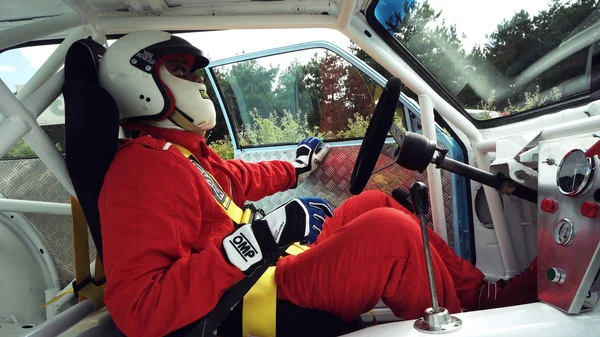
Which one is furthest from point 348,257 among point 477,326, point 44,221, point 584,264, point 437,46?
point 44,221

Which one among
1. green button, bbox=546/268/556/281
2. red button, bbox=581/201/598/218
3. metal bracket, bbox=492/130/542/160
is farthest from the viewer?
metal bracket, bbox=492/130/542/160

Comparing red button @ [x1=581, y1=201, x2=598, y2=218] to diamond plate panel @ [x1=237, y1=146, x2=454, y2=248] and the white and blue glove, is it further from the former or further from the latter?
the white and blue glove

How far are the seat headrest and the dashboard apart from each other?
1.54m

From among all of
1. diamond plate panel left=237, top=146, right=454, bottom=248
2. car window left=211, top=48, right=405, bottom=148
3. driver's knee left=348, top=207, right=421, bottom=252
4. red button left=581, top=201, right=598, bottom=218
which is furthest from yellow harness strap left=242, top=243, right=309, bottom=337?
car window left=211, top=48, right=405, bottom=148

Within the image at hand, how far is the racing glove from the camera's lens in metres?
1.06

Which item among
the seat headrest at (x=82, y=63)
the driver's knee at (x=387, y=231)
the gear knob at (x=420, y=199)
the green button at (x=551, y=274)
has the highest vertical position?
the seat headrest at (x=82, y=63)

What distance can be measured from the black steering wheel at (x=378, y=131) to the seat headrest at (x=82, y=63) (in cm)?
101

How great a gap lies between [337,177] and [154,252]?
4.67 ft

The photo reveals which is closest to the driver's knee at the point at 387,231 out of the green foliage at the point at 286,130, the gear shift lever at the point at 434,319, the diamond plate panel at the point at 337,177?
the gear shift lever at the point at 434,319

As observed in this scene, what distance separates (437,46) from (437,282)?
3.54 feet

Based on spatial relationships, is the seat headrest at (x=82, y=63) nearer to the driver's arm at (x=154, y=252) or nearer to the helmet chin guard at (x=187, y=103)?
the helmet chin guard at (x=187, y=103)

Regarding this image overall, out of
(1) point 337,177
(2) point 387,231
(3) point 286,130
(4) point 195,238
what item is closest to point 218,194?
(4) point 195,238

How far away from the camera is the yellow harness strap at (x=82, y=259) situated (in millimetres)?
1504

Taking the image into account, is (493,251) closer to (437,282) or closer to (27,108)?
(437,282)
